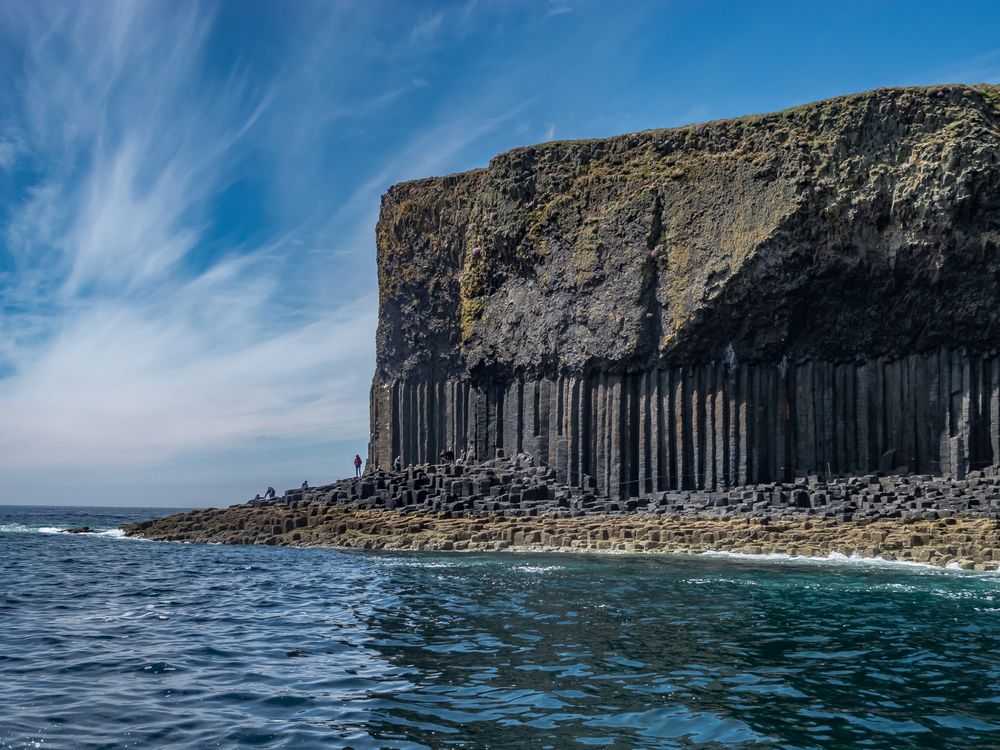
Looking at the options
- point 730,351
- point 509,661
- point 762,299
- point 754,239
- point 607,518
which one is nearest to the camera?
point 509,661

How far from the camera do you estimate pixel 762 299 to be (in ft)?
122

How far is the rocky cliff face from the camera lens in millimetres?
34750

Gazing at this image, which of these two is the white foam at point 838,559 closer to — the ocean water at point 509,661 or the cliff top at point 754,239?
the ocean water at point 509,661

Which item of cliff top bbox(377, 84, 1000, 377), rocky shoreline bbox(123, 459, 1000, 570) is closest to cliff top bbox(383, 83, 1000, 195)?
cliff top bbox(377, 84, 1000, 377)

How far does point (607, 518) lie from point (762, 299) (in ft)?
36.7

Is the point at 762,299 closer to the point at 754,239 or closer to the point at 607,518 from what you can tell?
the point at 754,239

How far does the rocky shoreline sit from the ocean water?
4864mm

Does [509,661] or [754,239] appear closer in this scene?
[509,661]

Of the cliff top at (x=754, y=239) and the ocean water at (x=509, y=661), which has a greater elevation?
the cliff top at (x=754, y=239)

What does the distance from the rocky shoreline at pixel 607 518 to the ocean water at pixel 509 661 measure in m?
4.86

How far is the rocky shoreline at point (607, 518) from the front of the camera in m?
26.3

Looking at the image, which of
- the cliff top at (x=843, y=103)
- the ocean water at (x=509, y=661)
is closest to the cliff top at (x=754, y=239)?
the cliff top at (x=843, y=103)

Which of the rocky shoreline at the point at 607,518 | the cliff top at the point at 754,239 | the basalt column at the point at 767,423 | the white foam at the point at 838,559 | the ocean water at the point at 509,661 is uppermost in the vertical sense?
the cliff top at the point at 754,239

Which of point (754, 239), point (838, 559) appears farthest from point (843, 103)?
point (838, 559)
